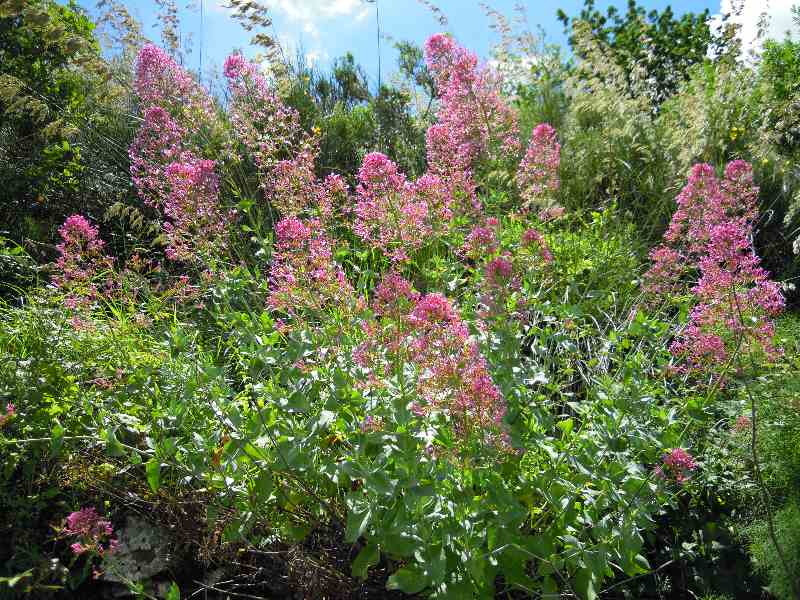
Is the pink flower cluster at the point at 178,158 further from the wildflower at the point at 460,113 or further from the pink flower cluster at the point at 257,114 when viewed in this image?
the wildflower at the point at 460,113

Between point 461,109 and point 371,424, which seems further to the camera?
point 461,109

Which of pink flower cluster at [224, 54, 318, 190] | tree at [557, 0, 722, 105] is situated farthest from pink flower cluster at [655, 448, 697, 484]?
tree at [557, 0, 722, 105]

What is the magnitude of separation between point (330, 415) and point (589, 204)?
14.9 feet

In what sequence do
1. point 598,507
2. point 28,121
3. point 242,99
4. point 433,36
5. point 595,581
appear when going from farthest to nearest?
1. point 28,121
2. point 242,99
3. point 433,36
4. point 598,507
5. point 595,581

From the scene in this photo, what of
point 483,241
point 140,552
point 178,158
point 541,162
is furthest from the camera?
point 178,158

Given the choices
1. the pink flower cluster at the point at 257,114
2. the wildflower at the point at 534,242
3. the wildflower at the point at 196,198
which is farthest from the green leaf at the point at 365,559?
the pink flower cluster at the point at 257,114

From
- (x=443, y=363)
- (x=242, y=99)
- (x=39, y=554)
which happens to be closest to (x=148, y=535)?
(x=39, y=554)

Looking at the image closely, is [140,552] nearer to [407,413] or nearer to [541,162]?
[407,413]

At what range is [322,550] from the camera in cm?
268

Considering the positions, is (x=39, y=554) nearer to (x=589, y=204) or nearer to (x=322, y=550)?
(x=322, y=550)

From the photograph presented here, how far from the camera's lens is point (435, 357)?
2.02 metres

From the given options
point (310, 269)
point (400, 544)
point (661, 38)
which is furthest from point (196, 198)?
point (661, 38)

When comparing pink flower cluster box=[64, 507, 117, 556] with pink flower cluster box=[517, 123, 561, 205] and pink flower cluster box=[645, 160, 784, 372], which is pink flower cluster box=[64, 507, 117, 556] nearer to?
pink flower cluster box=[645, 160, 784, 372]

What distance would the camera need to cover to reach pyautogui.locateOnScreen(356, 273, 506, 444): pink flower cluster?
6.36 feet
